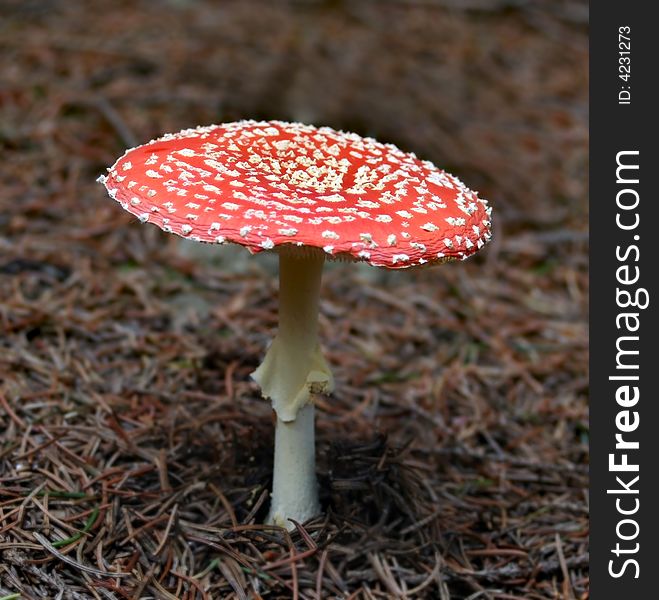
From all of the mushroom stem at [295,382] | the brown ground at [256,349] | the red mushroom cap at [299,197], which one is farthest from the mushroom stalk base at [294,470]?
the red mushroom cap at [299,197]

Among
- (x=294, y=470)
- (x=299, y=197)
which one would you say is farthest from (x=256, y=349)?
(x=299, y=197)

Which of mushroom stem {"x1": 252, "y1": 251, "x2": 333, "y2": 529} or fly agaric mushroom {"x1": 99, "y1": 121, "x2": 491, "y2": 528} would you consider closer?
fly agaric mushroom {"x1": 99, "y1": 121, "x2": 491, "y2": 528}

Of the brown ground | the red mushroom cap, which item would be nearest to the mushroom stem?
the brown ground

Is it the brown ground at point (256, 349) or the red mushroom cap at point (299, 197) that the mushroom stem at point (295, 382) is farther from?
the red mushroom cap at point (299, 197)

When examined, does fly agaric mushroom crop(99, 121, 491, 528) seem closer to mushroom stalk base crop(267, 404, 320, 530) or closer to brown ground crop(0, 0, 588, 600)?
mushroom stalk base crop(267, 404, 320, 530)

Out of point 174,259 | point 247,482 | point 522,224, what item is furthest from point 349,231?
point 522,224

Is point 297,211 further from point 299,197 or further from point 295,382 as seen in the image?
point 295,382
